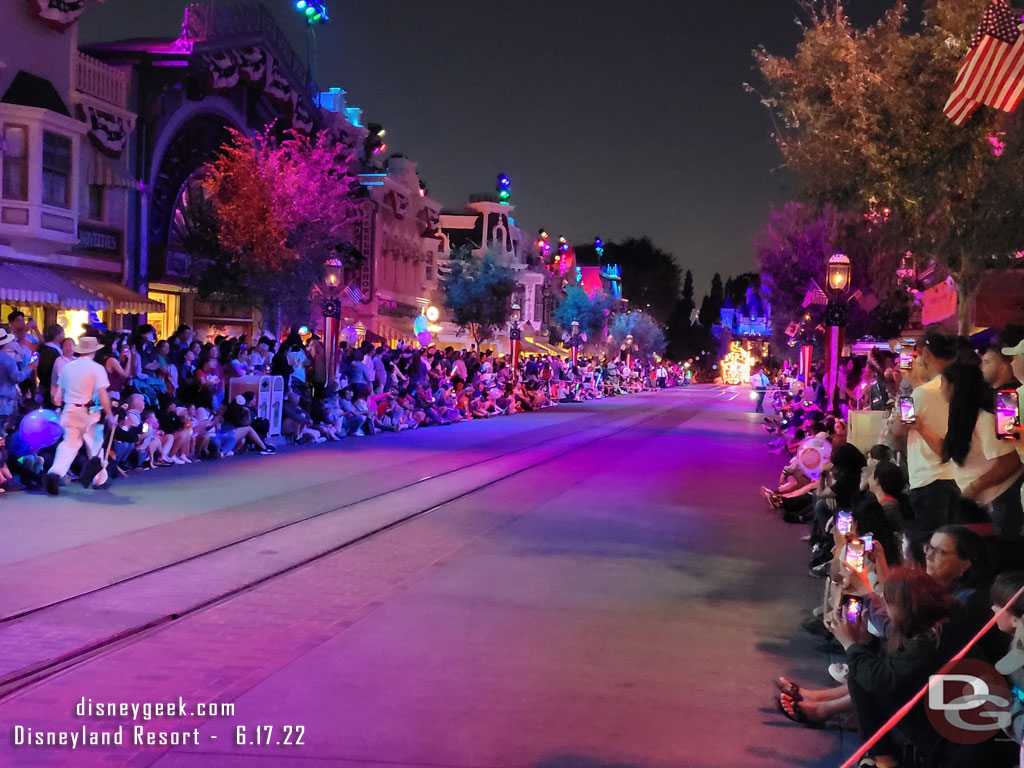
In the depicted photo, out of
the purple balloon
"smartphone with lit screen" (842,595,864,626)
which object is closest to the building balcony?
the purple balloon

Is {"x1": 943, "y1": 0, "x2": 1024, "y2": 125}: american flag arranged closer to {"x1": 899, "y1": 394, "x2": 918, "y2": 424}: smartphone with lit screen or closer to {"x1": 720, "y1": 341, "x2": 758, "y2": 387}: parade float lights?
{"x1": 899, "y1": 394, "x2": 918, "y2": 424}: smartphone with lit screen

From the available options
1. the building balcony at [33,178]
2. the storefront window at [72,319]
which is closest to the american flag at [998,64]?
the building balcony at [33,178]

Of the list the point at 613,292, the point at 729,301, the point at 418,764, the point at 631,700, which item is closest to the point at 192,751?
the point at 418,764

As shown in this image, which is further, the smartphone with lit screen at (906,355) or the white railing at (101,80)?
the white railing at (101,80)

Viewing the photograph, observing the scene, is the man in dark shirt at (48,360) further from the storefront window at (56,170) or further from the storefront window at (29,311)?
the storefront window at (56,170)

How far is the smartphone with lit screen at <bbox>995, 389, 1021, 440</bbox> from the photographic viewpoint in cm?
511

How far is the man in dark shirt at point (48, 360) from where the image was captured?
12969 millimetres

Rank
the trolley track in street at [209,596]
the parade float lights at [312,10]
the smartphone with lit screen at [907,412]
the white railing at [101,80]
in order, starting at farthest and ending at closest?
the parade float lights at [312,10], the white railing at [101,80], the smartphone with lit screen at [907,412], the trolley track in street at [209,596]

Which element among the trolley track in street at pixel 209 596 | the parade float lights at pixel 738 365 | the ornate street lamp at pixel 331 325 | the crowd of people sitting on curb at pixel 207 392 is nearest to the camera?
the trolley track in street at pixel 209 596

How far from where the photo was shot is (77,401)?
460 inches

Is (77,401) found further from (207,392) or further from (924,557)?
(924,557)

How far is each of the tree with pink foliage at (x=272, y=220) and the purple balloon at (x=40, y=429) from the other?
57.0ft

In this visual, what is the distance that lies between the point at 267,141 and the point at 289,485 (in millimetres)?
21050

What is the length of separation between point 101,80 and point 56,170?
343 centimetres
